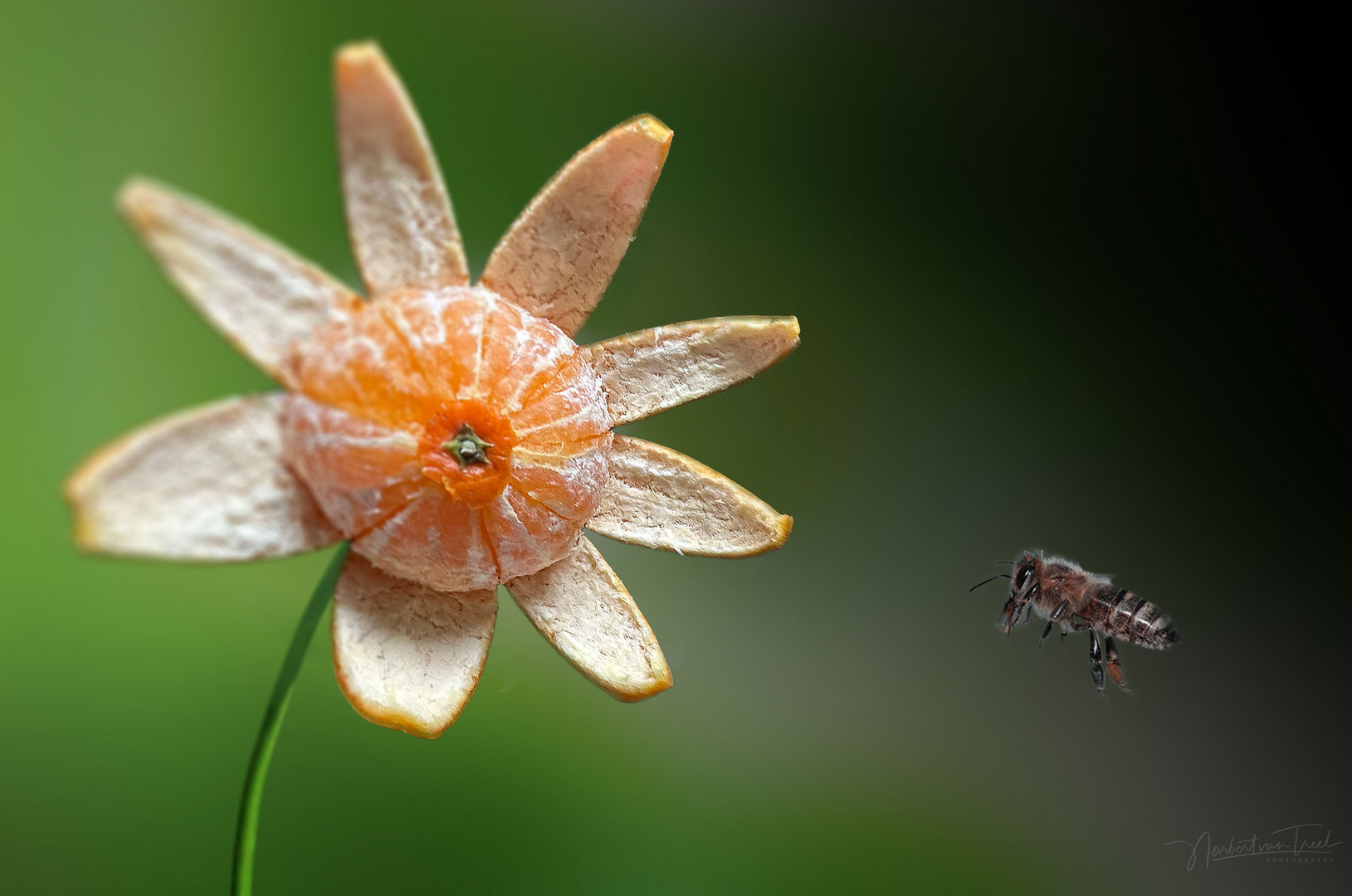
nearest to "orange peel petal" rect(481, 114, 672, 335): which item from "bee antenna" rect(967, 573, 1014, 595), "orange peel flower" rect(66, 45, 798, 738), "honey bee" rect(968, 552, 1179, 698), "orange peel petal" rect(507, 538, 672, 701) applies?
"orange peel flower" rect(66, 45, 798, 738)

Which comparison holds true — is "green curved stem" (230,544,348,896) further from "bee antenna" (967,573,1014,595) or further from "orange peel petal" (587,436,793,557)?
"bee antenna" (967,573,1014,595)

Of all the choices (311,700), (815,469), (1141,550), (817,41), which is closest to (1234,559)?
(1141,550)

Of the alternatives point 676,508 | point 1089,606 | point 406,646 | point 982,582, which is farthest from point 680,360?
point 982,582

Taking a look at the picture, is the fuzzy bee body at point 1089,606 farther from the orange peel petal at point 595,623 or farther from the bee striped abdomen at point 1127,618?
the orange peel petal at point 595,623

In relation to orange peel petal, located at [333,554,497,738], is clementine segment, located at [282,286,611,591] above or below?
above

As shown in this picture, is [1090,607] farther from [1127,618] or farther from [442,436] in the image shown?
[442,436]

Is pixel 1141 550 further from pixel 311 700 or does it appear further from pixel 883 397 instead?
pixel 311 700

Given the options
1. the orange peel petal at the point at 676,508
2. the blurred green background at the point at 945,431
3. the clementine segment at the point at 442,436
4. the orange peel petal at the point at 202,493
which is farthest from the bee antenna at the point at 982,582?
the orange peel petal at the point at 202,493
